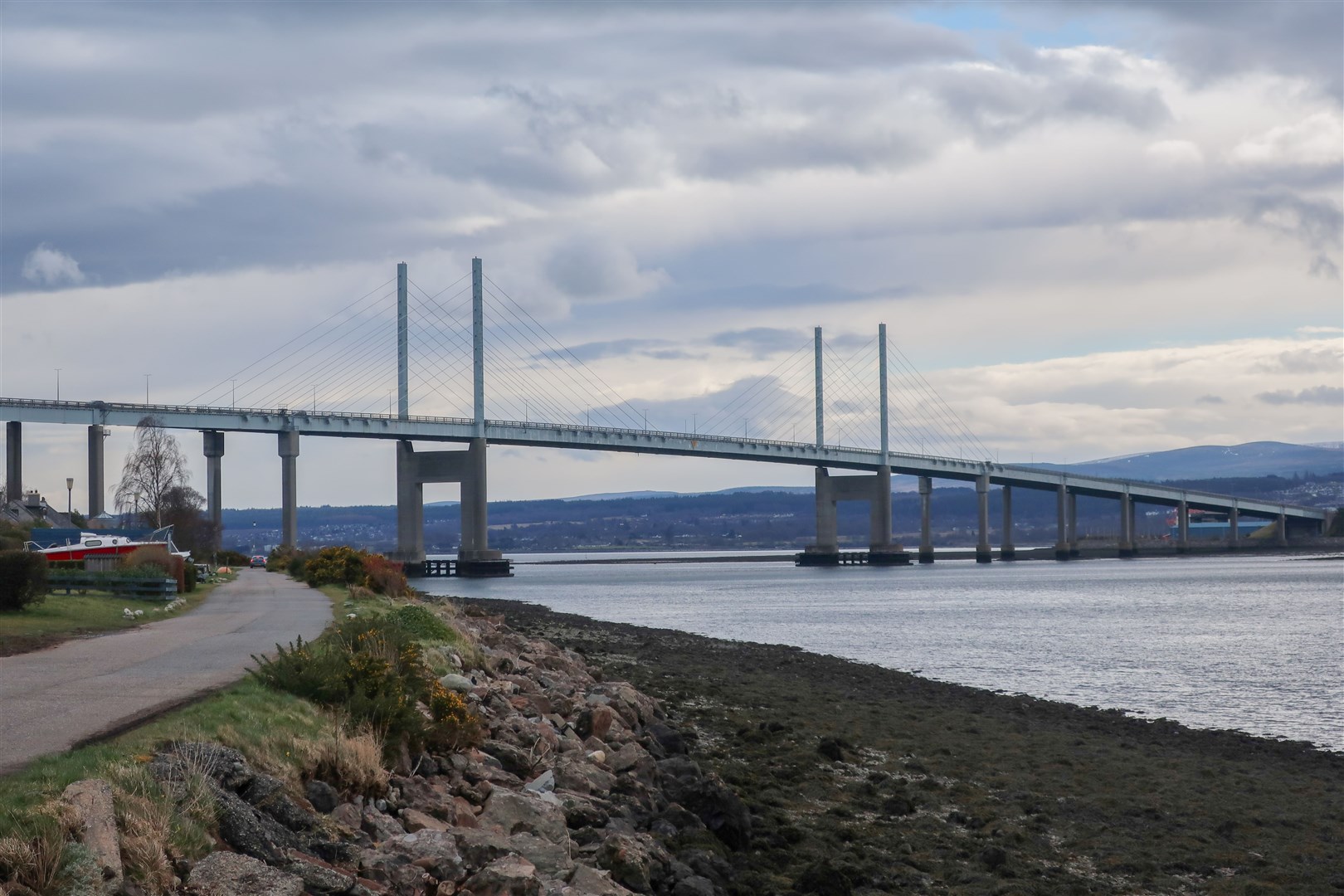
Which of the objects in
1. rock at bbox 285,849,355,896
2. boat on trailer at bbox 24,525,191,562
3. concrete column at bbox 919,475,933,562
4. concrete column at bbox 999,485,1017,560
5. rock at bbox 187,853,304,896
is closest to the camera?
rock at bbox 187,853,304,896

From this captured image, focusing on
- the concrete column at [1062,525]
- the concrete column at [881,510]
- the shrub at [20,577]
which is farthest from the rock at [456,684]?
the concrete column at [1062,525]

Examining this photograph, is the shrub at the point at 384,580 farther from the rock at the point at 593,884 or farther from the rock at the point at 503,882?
the rock at the point at 503,882

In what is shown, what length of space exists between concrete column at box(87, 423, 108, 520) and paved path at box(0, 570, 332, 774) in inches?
2433

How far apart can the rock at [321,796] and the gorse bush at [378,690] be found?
5.10 feet

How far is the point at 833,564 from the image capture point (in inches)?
5187

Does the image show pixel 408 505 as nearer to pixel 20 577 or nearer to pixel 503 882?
pixel 20 577

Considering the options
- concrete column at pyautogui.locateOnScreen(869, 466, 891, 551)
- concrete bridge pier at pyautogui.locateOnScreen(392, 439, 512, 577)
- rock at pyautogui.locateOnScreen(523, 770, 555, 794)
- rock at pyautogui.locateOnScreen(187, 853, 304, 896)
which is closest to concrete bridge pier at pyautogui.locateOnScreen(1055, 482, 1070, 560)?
concrete column at pyautogui.locateOnScreen(869, 466, 891, 551)

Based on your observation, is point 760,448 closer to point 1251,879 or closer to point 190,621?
point 190,621

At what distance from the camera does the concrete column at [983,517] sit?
Result: 5389 inches

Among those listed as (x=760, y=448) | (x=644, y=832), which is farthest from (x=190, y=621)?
(x=760, y=448)

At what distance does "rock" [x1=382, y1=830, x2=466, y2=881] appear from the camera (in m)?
8.29

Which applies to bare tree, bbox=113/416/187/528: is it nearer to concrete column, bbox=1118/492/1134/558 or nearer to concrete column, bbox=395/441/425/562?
concrete column, bbox=395/441/425/562

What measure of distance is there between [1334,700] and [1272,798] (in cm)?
1111

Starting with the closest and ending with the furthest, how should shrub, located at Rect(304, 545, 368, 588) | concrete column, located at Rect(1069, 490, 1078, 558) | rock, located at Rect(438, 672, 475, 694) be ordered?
rock, located at Rect(438, 672, 475, 694) → shrub, located at Rect(304, 545, 368, 588) → concrete column, located at Rect(1069, 490, 1078, 558)
